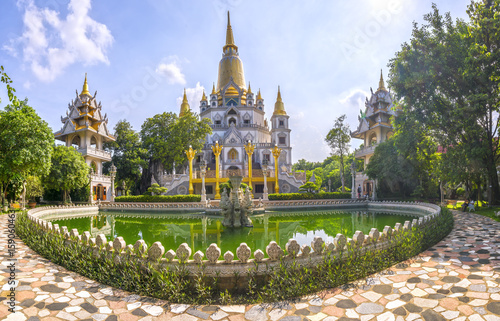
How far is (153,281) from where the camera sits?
19.4 ft

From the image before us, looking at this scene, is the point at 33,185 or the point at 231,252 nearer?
the point at 231,252

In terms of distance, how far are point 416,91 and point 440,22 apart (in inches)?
195

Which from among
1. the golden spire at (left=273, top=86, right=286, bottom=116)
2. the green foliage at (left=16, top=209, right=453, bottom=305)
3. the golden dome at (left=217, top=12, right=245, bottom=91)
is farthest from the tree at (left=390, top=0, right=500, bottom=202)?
the golden dome at (left=217, top=12, right=245, bottom=91)

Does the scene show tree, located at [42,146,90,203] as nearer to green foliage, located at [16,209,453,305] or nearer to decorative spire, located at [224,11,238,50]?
green foliage, located at [16,209,453,305]

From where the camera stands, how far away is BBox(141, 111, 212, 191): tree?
38031 millimetres

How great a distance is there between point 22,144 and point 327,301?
20.6 metres

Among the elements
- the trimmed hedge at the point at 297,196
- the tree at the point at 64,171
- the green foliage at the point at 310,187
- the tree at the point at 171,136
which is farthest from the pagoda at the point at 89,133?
the green foliage at the point at 310,187

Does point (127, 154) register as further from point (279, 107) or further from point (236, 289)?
point (236, 289)

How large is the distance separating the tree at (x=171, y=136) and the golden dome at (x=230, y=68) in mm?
22455

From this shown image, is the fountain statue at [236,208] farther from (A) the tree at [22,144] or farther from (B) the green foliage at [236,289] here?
(A) the tree at [22,144]

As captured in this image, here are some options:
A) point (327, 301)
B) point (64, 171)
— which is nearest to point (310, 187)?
point (64, 171)

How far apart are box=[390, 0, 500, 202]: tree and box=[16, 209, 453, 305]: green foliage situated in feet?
46.0

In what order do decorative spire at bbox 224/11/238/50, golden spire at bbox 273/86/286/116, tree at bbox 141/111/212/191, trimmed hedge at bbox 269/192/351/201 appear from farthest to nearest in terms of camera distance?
decorative spire at bbox 224/11/238/50 < golden spire at bbox 273/86/286/116 < tree at bbox 141/111/212/191 < trimmed hedge at bbox 269/192/351/201

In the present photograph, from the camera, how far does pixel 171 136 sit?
3850 cm
